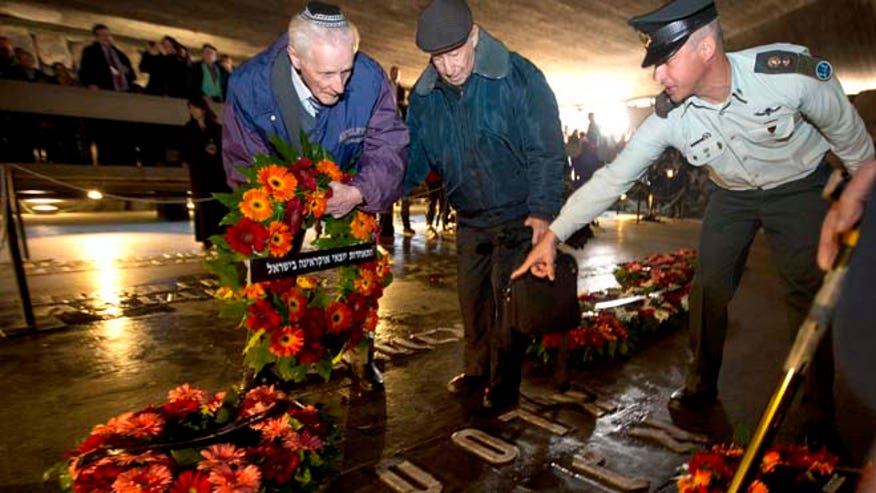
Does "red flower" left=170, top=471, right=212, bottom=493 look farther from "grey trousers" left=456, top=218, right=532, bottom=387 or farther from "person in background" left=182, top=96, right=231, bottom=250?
"person in background" left=182, top=96, right=231, bottom=250

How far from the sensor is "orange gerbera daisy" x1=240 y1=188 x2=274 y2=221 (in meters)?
2.44

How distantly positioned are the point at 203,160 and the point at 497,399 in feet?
22.6

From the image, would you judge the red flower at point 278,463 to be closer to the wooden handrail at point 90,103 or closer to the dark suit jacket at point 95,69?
the wooden handrail at point 90,103

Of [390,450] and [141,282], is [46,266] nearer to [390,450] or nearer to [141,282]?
[141,282]

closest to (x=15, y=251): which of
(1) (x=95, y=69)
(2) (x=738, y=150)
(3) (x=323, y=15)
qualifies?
(3) (x=323, y=15)

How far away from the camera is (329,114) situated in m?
2.78

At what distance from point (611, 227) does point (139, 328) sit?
1094cm

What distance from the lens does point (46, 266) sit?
693cm

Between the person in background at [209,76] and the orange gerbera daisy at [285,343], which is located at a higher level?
the person in background at [209,76]

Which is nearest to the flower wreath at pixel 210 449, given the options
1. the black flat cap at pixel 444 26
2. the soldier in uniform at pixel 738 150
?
the soldier in uniform at pixel 738 150

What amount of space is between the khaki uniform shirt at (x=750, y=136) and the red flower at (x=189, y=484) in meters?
1.77

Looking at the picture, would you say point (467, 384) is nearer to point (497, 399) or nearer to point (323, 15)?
point (497, 399)

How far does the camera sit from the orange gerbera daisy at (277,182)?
7.99 ft

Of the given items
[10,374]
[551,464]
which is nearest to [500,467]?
[551,464]
